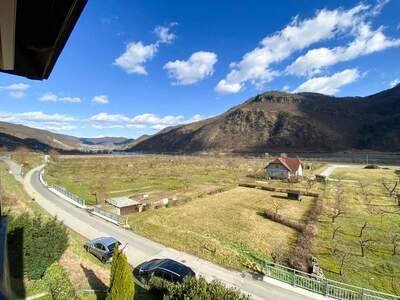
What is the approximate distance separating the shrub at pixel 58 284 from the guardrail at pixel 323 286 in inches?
439

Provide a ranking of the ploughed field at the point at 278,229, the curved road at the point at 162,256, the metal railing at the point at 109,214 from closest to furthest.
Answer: the curved road at the point at 162,256 < the ploughed field at the point at 278,229 < the metal railing at the point at 109,214

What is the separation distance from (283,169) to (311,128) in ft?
355

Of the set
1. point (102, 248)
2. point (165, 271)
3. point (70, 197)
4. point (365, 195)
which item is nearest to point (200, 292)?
point (165, 271)

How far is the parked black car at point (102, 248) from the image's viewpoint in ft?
54.4

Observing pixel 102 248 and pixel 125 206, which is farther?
pixel 125 206

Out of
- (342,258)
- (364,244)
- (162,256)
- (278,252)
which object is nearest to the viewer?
(342,258)

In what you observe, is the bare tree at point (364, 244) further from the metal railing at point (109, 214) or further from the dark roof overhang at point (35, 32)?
the dark roof overhang at point (35, 32)

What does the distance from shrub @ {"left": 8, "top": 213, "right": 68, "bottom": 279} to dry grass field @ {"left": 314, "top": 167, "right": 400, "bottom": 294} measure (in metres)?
16.7

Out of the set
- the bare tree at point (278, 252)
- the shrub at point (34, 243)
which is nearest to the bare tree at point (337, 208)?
the bare tree at point (278, 252)

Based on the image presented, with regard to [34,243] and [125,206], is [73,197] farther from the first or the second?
[34,243]

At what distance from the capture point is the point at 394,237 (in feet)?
62.8

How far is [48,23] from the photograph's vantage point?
2.61 metres

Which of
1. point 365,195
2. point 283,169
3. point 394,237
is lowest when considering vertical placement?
point 365,195

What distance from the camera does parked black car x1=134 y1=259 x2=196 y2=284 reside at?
13.4 metres
